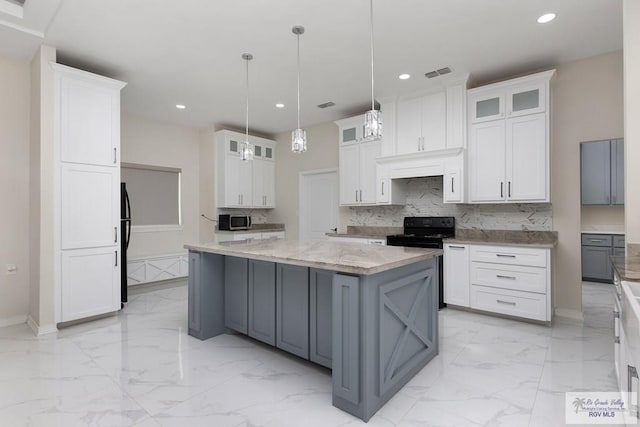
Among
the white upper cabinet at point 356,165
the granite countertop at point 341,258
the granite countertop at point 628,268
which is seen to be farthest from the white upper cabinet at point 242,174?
the granite countertop at point 628,268

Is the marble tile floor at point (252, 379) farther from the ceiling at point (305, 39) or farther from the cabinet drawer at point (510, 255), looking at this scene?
the ceiling at point (305, 39)

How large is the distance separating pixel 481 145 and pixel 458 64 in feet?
3.18

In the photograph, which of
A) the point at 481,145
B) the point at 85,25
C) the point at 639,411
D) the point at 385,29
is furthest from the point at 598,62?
the point at 85,25

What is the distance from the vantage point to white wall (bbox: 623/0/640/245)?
2326 mm

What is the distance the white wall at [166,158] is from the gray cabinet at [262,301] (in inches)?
125

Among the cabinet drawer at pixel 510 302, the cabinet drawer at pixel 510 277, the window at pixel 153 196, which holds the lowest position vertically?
the cabinet drawer at pixel 510 302

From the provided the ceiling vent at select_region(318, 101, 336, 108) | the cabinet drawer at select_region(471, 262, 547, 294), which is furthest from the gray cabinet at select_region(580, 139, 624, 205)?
the ceiling vent at select_region(318, 101, 336, 108)

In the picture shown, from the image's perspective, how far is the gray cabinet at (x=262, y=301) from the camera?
9.13 ft

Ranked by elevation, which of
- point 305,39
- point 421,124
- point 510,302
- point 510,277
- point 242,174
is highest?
point 305,39

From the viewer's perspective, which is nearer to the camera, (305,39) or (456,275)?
(305,39)

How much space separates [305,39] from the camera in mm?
3086

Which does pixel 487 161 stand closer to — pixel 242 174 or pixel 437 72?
pixel 437 72

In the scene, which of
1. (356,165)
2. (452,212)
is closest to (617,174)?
(452,212)

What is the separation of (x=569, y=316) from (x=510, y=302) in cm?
68
